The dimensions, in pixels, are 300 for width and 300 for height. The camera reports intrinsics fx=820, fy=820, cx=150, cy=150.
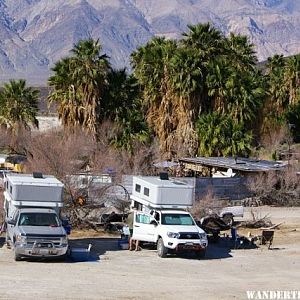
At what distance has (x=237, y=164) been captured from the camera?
49125 millimetres

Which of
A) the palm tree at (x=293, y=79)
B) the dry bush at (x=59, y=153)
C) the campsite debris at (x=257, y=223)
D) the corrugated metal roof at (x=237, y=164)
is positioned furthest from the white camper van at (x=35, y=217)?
the palm tree at (x=293, y=79)

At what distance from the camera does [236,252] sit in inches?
1194

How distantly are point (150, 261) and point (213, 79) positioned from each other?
1264 inches

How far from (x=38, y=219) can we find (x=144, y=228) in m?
4.30

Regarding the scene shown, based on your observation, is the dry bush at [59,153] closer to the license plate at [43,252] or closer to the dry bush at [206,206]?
the dry bush at [206,206]

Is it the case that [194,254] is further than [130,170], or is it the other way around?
[130,170]

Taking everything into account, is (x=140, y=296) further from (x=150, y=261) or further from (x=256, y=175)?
(x=256, y=175)

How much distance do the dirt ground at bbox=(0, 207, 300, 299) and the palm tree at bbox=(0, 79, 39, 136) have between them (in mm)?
24890

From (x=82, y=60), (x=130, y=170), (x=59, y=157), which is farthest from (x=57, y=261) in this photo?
(x=82, y=60)

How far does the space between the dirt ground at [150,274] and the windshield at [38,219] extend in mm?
1278

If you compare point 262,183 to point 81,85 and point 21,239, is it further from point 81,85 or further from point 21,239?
point 21,239

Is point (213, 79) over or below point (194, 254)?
over

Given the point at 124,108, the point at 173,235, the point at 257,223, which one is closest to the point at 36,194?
the point at 173,235

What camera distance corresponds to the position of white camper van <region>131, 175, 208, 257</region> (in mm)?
27891
